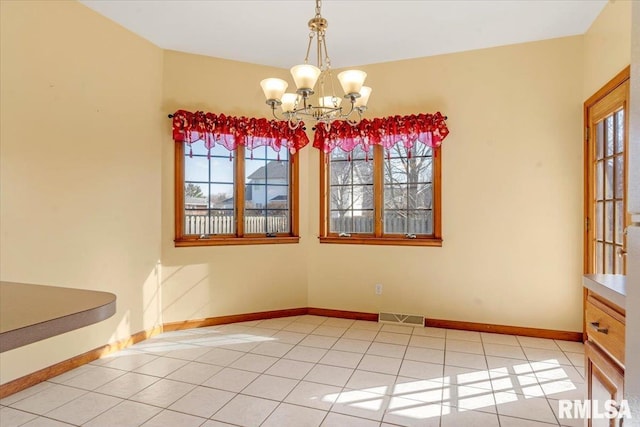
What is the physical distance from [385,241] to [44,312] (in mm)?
3472

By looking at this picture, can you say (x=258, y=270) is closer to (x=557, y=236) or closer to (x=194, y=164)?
(x=194, y=164)

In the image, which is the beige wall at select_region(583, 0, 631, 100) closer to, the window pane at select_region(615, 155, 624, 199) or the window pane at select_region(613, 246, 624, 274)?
the window pane at select_region(615, 155, 624, 199)

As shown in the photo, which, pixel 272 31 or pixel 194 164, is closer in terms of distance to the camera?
pixel 272 31

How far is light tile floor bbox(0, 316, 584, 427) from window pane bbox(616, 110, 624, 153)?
5.56ft

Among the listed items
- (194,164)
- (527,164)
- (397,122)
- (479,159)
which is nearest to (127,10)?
(194,164)

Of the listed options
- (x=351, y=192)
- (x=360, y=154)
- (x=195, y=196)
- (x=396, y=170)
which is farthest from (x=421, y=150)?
(x=195, y=196)

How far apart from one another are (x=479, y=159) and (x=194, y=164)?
115 inches

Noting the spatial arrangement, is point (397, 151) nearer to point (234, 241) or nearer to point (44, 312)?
point (234, 241)

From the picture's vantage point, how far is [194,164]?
3898mm

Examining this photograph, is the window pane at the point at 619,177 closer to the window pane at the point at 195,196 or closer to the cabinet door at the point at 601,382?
the cabinet door at the point at 601,382

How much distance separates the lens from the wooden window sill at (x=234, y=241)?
379cm

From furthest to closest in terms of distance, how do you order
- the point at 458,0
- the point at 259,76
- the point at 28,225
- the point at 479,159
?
the point at 259,76 < the point at 479,159 < the point at 458,0 < the point at 28,225

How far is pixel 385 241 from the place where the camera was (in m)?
4.00

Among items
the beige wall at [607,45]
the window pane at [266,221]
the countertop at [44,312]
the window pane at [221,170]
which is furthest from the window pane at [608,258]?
the window pane at [221,170]
